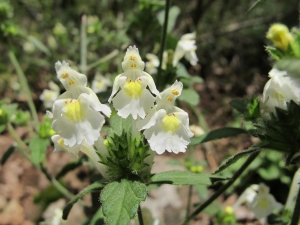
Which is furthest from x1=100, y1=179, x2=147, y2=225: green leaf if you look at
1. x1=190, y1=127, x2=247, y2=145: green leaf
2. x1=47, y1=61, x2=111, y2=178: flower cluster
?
x1=190, y1=127, x2=247, y2=145: green leaf

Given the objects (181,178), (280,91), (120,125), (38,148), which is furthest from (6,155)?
(280,91)

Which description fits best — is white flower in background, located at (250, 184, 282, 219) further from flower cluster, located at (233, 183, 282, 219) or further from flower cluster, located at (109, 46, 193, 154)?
flower cluster, located at (109, 46, 193, 154)

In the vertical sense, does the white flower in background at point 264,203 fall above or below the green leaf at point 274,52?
below

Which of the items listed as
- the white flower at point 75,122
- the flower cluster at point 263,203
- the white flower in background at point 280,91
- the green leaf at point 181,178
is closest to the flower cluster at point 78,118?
the white flower at point 75,122

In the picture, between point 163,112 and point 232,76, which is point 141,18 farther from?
point 232,76

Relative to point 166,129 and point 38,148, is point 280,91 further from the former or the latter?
point 38,148

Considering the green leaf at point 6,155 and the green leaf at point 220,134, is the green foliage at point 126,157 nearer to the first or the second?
the green leaf at point 220,134

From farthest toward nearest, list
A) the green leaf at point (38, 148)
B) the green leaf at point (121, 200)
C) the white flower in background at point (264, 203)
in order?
the white flower in background at point (264, 203) < the green leaf at point (38, 148) < the green leaf at point (121, 200)
